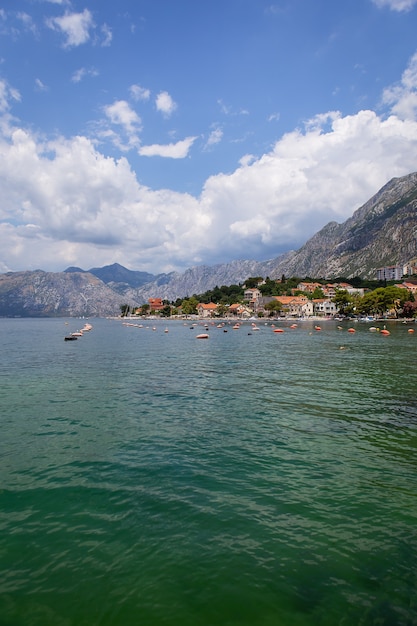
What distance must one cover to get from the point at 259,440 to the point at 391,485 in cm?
618

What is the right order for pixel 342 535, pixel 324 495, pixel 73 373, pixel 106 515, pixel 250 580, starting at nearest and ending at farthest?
pixel 250 580
pixel 342 535
pixel 106 515
pixel 324 495
pixel 73 373

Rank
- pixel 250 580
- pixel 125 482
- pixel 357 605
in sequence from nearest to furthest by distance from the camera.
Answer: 1. pixel 357 605
2. pixel 250 580
3. pixel 125 482

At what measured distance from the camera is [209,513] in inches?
442

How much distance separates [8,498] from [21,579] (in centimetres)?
449

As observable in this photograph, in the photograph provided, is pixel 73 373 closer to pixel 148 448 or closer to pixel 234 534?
pixel 148 448

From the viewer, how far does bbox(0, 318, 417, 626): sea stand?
7770 millimetres

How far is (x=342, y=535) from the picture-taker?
10.1 metres

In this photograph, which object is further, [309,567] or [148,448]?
[148,448]

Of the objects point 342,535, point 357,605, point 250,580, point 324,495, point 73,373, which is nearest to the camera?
point 357,605

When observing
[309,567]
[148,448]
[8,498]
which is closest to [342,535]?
[309,567]

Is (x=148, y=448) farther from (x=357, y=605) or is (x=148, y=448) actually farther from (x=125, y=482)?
(x=357, y=605)


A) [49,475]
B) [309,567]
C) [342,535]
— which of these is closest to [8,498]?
[49,475]

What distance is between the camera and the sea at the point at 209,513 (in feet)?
25.5

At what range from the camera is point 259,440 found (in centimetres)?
1791
